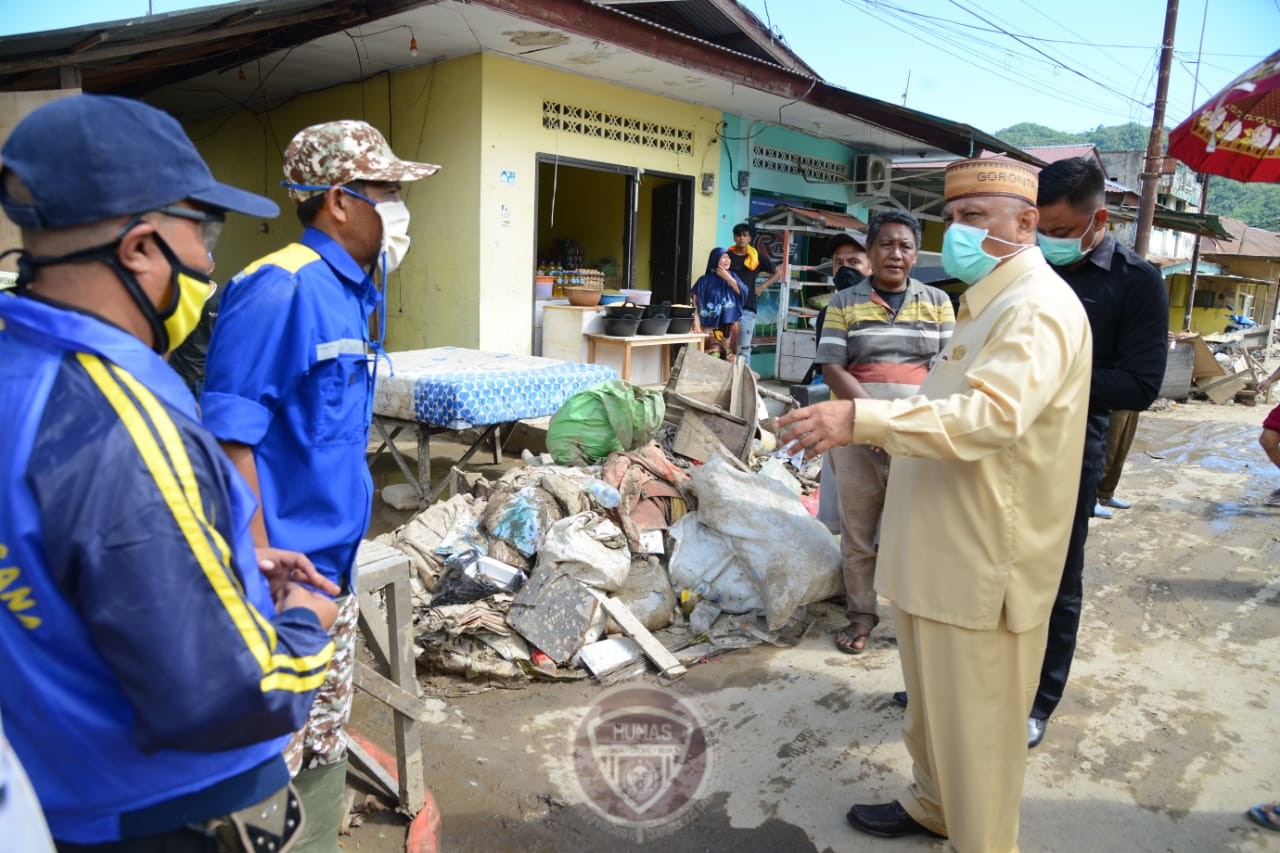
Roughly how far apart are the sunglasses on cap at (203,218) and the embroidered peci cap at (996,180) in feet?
5.84

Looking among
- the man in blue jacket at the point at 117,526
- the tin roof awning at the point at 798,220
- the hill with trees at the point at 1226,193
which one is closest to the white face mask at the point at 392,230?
the man in blue jacket at the point at 117,526

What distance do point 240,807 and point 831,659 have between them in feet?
9.83

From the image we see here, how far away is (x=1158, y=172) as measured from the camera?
1173cm

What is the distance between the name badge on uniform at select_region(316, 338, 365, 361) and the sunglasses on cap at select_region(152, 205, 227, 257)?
0.59 metres

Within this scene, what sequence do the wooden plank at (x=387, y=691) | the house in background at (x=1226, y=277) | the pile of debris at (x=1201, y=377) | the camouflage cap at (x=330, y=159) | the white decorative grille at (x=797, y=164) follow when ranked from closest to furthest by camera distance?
1. the camouflage cap at (x=330, y=159)
2. the wooden plank at (x=387, y=691)
3. the white decorative grille at (x=797, y=164)
4. the pile of debris at (x=1201, y=377)
5. the house in background at (x=1226, y=277)

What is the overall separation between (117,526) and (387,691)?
1618 mm

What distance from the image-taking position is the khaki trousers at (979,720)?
80.5 inches

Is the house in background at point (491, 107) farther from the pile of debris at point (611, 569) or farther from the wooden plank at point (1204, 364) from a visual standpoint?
the wooden plank at point (1204, 364)

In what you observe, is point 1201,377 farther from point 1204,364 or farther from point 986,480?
point 986,480

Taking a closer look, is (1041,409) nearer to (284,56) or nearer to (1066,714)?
(1066,714)

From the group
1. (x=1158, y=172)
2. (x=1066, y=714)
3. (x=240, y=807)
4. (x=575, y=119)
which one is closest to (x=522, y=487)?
(x=1066, y=714)

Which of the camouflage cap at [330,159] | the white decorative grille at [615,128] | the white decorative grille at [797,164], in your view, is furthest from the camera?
the white decorative grille at [797,164]

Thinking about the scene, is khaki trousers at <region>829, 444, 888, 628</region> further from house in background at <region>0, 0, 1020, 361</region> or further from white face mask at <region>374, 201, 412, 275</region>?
house in background at <region>0, 0, 1020, 361</region>

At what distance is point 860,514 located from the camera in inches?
150
